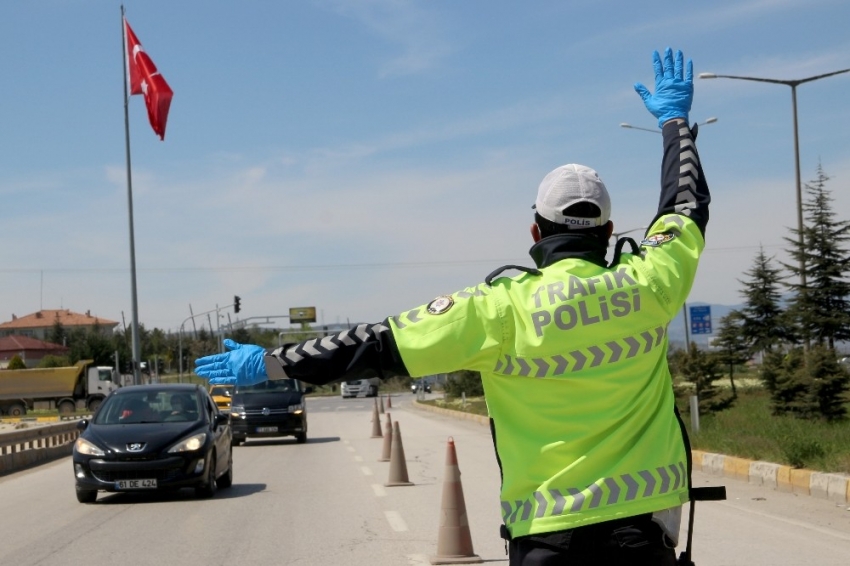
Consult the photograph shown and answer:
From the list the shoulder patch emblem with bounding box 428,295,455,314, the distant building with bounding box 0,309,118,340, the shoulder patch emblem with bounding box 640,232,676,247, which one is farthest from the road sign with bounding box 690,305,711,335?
the distant building with bounding box 0,309,118,340

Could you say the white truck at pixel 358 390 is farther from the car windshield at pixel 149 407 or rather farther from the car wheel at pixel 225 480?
the car windshield at pixel 149 407

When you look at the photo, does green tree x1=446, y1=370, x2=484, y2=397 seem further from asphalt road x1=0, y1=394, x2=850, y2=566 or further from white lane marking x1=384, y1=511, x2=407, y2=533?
white lane marking x1=384, y1=511, x2=407, y2=533

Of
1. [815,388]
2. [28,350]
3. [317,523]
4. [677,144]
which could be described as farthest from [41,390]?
[28,350]

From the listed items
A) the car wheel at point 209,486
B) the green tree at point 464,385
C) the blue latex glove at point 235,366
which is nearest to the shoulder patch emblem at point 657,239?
the blue latex glove at point 235,366

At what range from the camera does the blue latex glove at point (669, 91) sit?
13.3 feet

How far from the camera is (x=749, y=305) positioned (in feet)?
143

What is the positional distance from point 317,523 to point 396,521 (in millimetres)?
835

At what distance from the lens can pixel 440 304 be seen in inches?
123

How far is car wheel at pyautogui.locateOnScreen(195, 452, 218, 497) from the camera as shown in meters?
14.9

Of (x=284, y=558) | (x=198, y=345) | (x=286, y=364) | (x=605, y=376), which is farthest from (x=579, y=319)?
(x=198, y=345)


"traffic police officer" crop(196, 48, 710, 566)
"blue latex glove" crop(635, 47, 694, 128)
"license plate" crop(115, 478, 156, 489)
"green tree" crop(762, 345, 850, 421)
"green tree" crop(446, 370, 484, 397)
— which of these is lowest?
"green tree" crop(446, 370, 484, 397)

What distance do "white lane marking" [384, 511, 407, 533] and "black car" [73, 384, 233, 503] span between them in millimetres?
3039

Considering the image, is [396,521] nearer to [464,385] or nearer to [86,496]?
[86,496]

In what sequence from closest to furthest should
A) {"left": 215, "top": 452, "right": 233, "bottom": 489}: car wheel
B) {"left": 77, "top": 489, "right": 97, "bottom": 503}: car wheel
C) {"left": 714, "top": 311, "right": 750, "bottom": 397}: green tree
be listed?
{"left": 77, "top": 489, "right": 97, "bottom": 503}: car wheel, {"left": 215, "top": 452, "right": 233, "bottom": 489}: car wheel, {"left": 714, "top": 311, "right": 750, "bottom": 397}: green tree
